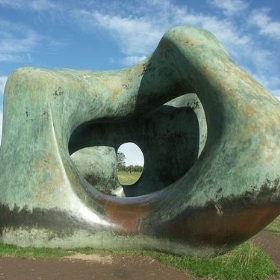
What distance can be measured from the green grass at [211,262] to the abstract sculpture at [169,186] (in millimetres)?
186

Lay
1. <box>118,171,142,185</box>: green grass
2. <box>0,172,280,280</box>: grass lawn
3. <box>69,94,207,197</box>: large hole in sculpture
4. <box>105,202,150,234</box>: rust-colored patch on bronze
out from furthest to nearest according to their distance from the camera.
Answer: <box>118,171,142,185</box>: green grass → <box>69,94,207,197</box>: large hole in sculpture → <box>105,202,150,234</box>: rust-colored patch on bronze → <box>0,172,280,280</box>: grass lawn

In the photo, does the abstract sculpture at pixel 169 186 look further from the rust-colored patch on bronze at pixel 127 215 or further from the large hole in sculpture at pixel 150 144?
the large hole in sculpture at pixel 150 144

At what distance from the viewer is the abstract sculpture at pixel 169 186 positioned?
6.65 m

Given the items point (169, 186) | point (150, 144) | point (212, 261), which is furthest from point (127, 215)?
point (150, 144)

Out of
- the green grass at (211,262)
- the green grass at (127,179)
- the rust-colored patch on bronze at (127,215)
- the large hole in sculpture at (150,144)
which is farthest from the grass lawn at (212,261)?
the green grass at (127,179)

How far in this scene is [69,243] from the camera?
7.48 meters

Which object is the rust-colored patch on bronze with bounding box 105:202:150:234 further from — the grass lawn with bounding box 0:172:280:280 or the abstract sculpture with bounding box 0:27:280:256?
the grass lawn with bounding box 0:172:280:280

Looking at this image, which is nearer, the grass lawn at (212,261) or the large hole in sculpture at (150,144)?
the grass lawn at (212,261)

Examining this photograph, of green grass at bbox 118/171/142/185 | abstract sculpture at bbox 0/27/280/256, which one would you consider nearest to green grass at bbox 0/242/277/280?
abstract sculpture at bbox 0/27/280/256

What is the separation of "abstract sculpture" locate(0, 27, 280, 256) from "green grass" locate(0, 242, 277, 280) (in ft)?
0.61

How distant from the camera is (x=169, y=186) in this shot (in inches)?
318

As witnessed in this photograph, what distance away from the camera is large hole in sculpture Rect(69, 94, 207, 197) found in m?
9.80

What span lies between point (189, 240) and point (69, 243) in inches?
80.9

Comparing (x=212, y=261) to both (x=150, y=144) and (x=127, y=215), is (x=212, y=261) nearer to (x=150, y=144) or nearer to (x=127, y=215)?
(x=127, y=215)
